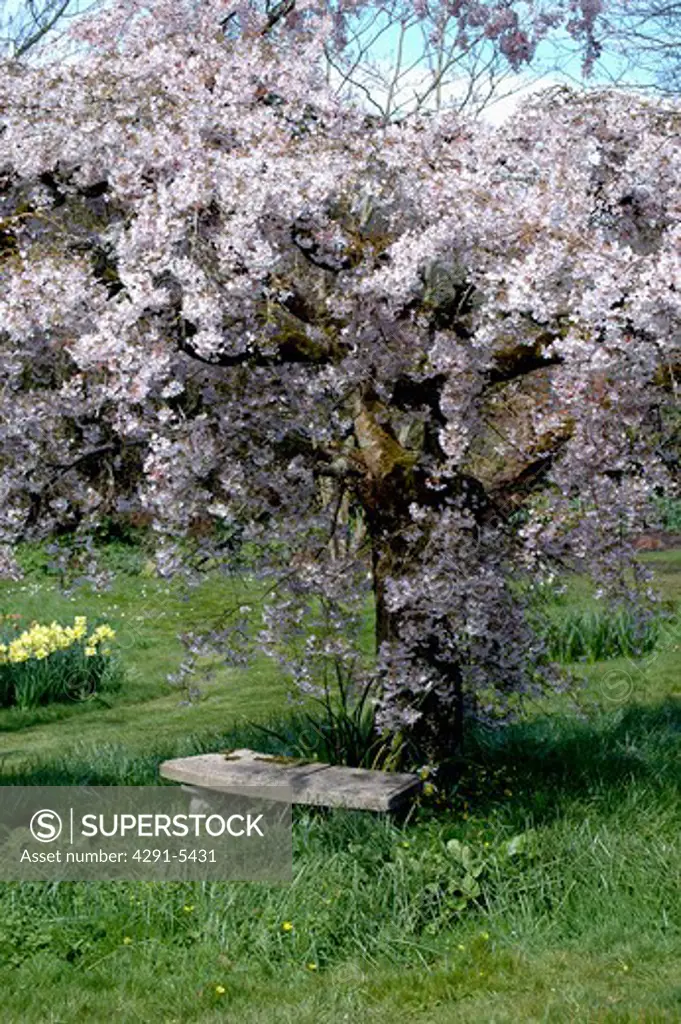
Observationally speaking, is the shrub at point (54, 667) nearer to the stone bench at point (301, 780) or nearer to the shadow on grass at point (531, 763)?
the shadow on grass at point (531, 763)

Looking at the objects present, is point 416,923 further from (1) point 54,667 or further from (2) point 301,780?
(1) point 54,667

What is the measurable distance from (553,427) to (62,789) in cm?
360

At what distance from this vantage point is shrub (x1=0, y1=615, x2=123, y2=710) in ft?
36.3

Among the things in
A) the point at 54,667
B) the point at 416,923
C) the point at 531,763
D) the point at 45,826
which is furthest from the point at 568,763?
the point at 54,667

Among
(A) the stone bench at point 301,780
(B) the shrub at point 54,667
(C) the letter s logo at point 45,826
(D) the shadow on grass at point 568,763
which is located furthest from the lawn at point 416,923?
(B) the shrub at point 54,667

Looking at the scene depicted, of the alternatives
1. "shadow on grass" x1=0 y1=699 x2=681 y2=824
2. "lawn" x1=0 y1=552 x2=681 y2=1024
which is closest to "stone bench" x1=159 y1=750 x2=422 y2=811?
"lawn" x1=0 y1=552 x2=681 y2=1024

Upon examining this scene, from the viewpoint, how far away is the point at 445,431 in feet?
19.5

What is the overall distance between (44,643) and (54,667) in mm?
233

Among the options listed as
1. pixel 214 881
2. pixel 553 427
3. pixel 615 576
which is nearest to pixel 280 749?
pixel 214 881

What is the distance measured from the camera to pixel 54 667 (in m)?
11.3

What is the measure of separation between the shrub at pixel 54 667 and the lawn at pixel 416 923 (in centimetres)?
338

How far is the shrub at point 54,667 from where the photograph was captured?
1107cm

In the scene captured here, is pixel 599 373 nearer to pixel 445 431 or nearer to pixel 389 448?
pixel 445 431

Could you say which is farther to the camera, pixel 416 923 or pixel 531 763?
pixel 531 763
